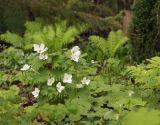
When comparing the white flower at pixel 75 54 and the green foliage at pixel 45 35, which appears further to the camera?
the green foliage at pixel 45 35

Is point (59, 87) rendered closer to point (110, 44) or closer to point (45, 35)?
point (45, 35)

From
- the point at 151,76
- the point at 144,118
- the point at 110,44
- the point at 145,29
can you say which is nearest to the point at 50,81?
the point at 151,76

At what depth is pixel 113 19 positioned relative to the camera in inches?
336

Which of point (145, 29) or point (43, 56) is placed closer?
point (43, 56)

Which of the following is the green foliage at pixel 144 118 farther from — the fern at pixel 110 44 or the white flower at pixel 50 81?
the fern at pixel 110 44

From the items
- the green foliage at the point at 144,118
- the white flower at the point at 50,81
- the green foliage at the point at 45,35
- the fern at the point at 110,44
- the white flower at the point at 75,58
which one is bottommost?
the green foliage at the point at 144,118

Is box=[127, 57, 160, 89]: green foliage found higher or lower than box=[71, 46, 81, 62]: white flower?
lower

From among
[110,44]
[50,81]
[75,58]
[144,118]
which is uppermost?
[110,44]

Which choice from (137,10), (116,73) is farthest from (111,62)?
(137,10)

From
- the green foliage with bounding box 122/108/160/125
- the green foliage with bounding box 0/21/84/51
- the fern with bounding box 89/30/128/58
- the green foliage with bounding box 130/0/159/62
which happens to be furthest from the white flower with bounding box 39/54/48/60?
the fern with bounding box 89/30/128/58

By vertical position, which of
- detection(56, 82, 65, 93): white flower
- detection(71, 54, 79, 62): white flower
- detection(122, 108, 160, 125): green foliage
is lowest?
detection(122, 108, 160, 125): green foliage

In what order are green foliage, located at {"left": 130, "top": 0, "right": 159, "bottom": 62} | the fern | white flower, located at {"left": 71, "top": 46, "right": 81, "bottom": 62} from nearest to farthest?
A: white flower, located at {"left": 71, "top": 46, "right": 81, "bottom": 62} < green foliage, located at {"left": 130, "top": 0, "right": 159, "bottom": 62} < the fern

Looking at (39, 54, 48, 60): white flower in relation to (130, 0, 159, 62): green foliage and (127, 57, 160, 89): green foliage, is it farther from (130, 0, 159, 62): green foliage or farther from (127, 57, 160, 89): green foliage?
(130, 0, 159, 62): green foliage

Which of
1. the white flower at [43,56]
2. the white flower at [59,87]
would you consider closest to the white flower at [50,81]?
the white flower at [59,87]
